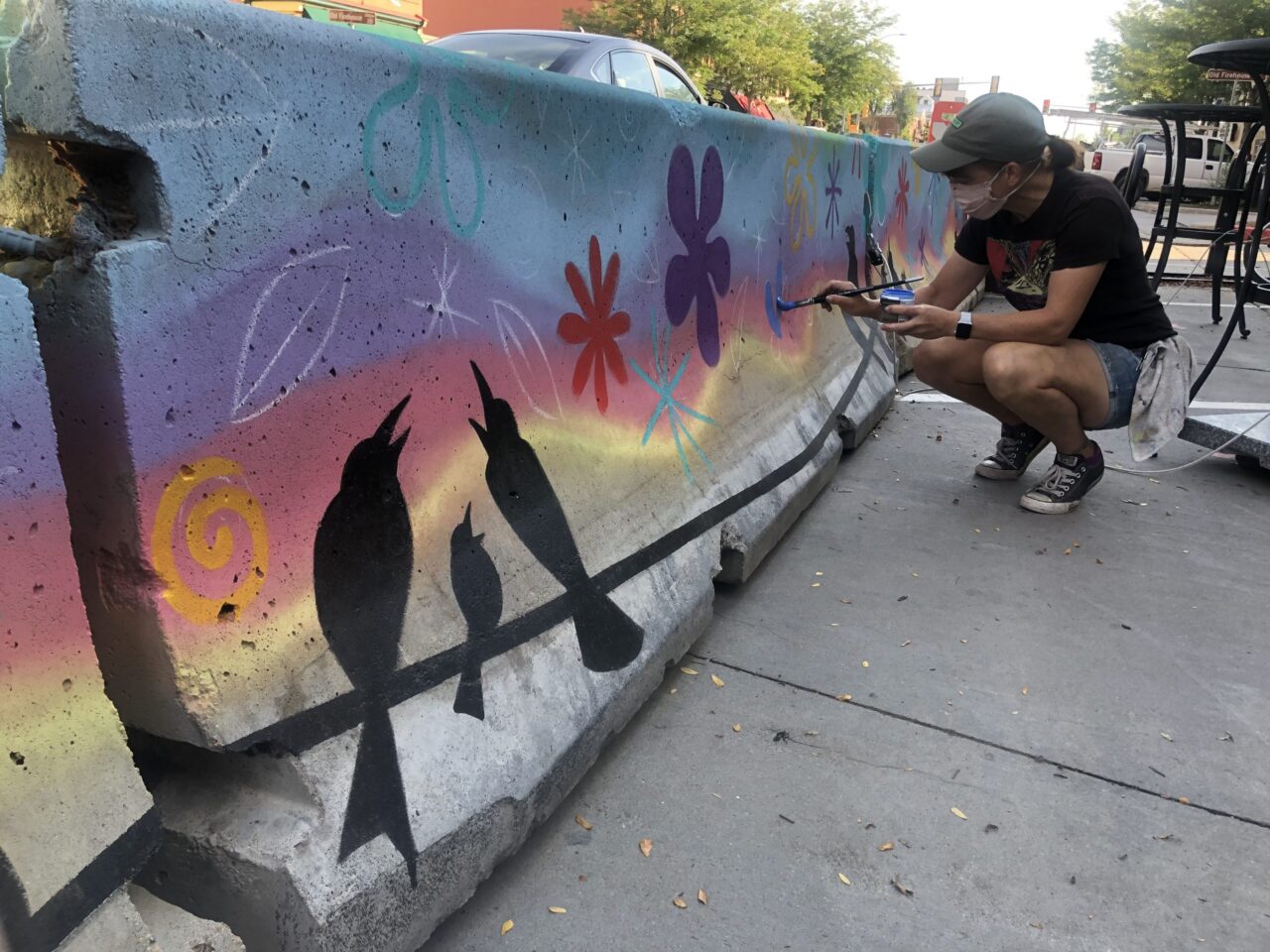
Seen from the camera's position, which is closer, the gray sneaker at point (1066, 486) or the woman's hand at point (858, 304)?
the woman's hand at point (858, 304)

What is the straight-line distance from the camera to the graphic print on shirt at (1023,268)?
370 cm

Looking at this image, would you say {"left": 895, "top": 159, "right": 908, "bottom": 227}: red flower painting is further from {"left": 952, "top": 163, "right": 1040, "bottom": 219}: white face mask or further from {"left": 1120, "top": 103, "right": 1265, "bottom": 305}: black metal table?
{"left": 952, "top": 163, "right": 1040, "bottom": 219}: white face mask

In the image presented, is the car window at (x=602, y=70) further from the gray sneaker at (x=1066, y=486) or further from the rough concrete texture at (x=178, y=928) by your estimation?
the rough concrete texture at (x=178, y=928)

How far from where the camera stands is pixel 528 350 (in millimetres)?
2105

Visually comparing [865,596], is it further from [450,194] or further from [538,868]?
[450,194]

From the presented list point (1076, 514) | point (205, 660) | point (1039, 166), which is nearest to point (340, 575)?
point (205, 660)

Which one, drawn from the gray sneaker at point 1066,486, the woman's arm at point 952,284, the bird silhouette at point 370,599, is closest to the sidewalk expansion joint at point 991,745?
the bird silhouette at point 370,599

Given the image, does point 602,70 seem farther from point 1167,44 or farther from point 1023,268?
point 1167,44

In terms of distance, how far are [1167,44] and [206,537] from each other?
41429 millimetres

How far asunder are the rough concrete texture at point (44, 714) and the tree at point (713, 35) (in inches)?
960

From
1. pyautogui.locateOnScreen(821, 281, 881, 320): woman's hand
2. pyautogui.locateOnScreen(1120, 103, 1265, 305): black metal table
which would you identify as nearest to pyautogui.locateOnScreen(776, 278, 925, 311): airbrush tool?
pyautogui.locateOnScreen(821, 281, 881, 320): woman's hand

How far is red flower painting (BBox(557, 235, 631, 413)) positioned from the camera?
90.7 inches

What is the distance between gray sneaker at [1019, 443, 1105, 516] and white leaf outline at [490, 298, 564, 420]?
251 cm

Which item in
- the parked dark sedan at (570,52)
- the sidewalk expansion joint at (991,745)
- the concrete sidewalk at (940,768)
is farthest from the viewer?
the parked dark sedan at (570,52)
